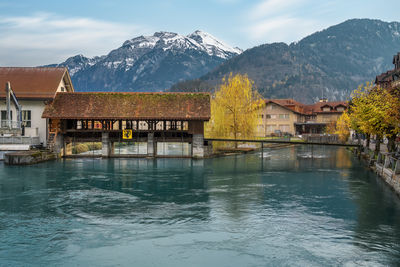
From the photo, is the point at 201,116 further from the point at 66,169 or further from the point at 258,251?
the point at 258,251

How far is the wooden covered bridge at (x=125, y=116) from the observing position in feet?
163

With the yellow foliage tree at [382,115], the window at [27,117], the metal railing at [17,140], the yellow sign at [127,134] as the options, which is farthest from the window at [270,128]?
the metal railing at [17,140]

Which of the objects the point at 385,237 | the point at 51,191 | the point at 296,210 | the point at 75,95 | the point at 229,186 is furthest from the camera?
the point at 75,95

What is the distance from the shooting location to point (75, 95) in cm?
5309

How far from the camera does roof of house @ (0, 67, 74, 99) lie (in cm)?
5147

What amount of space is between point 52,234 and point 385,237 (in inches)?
584

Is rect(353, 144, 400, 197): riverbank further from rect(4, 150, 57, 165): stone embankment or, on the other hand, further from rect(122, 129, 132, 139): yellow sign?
rect(4, 150, 57, 165): stone embankment

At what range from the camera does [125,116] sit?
4931 cm

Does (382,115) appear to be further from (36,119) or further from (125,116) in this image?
(36,119)

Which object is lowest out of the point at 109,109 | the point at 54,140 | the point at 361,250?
the point at 361,250

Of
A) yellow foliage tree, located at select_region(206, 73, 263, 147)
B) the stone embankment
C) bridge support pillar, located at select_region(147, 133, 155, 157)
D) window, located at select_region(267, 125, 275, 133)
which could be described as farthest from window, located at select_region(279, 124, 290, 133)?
the stone embankment

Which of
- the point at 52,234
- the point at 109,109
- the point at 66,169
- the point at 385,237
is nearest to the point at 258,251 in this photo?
the point at 385,237

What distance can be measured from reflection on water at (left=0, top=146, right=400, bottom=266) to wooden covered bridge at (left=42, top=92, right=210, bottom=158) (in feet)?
44.1

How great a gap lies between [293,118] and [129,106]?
5770cm
